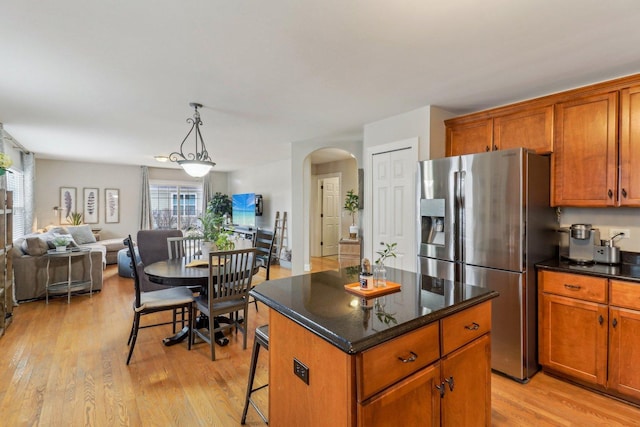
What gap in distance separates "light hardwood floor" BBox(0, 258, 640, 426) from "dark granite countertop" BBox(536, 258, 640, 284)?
0.89 meters

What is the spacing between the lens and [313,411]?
126 centimetres

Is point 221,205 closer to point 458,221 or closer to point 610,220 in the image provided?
point 458,221

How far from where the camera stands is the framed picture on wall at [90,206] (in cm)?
754

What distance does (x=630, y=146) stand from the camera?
90.0 inches

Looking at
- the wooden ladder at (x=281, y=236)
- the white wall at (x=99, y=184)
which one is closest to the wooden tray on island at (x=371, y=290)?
the wooden ladder at (x=281, y=236)

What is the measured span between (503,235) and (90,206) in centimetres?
873

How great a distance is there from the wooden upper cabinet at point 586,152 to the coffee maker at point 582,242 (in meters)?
0.22

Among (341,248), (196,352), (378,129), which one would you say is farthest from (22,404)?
(341,248)

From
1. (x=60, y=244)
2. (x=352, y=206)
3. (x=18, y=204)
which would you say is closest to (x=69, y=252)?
(x=60, y=244)

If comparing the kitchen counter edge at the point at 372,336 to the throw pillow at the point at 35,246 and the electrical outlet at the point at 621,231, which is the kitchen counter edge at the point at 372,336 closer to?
the electrical outlet at the point at 621,231

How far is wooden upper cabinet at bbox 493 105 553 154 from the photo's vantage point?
2633 mm

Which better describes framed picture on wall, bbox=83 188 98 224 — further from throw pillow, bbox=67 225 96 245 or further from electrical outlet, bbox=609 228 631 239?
electrical outlet, bbox=609 228 631 239

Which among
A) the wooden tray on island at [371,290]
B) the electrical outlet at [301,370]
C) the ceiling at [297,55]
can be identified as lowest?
the electrical outlet at [301,370]

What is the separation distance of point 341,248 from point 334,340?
500cm
